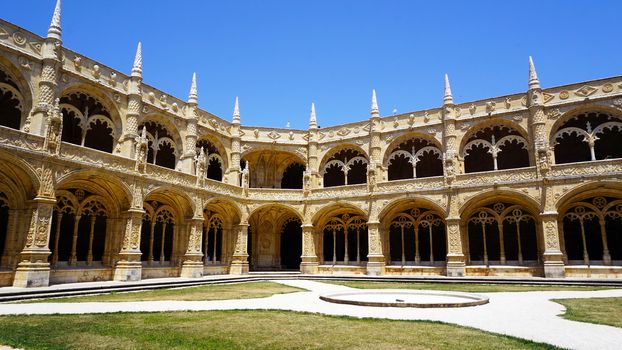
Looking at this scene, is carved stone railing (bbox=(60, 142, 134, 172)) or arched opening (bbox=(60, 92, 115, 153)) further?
arched opening (bbox=(60, 92, 115, 153))

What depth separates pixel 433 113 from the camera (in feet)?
Answer: 96.4

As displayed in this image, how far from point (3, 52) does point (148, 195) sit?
30.4ft

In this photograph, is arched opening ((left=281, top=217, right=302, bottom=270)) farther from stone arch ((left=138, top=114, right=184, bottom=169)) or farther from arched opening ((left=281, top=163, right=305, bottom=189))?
stone arch ((left=138, top=114, right=184, bottom=169))

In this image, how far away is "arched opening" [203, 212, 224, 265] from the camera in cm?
2920

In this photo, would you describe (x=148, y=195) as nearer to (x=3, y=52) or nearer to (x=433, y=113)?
(x=3, y=52)

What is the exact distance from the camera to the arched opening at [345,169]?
3247cm

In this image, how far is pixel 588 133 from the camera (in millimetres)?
24938

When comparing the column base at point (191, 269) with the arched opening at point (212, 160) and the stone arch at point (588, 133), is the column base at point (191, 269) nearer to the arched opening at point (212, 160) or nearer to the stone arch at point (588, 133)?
the arched opening at point (212, 160)

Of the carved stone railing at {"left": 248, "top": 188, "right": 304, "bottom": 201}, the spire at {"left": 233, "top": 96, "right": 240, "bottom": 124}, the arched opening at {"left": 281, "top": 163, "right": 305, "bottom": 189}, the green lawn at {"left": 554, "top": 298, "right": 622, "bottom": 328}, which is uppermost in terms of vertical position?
the spire at {"left": 233, "top": 96, "right": 240, "bottom": 124}

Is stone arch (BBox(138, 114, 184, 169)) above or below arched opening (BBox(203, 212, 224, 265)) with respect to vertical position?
above

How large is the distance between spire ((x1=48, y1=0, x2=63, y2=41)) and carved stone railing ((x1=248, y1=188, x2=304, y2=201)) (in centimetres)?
1533

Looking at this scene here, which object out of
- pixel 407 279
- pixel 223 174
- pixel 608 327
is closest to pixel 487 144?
pixel 407 279

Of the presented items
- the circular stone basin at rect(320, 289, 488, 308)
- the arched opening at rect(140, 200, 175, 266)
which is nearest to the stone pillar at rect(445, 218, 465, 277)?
the circular stone basin at rect(320, 289, 488, 308)

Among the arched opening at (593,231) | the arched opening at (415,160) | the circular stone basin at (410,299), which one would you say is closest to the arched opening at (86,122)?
the circular stone basin at (410,299)
